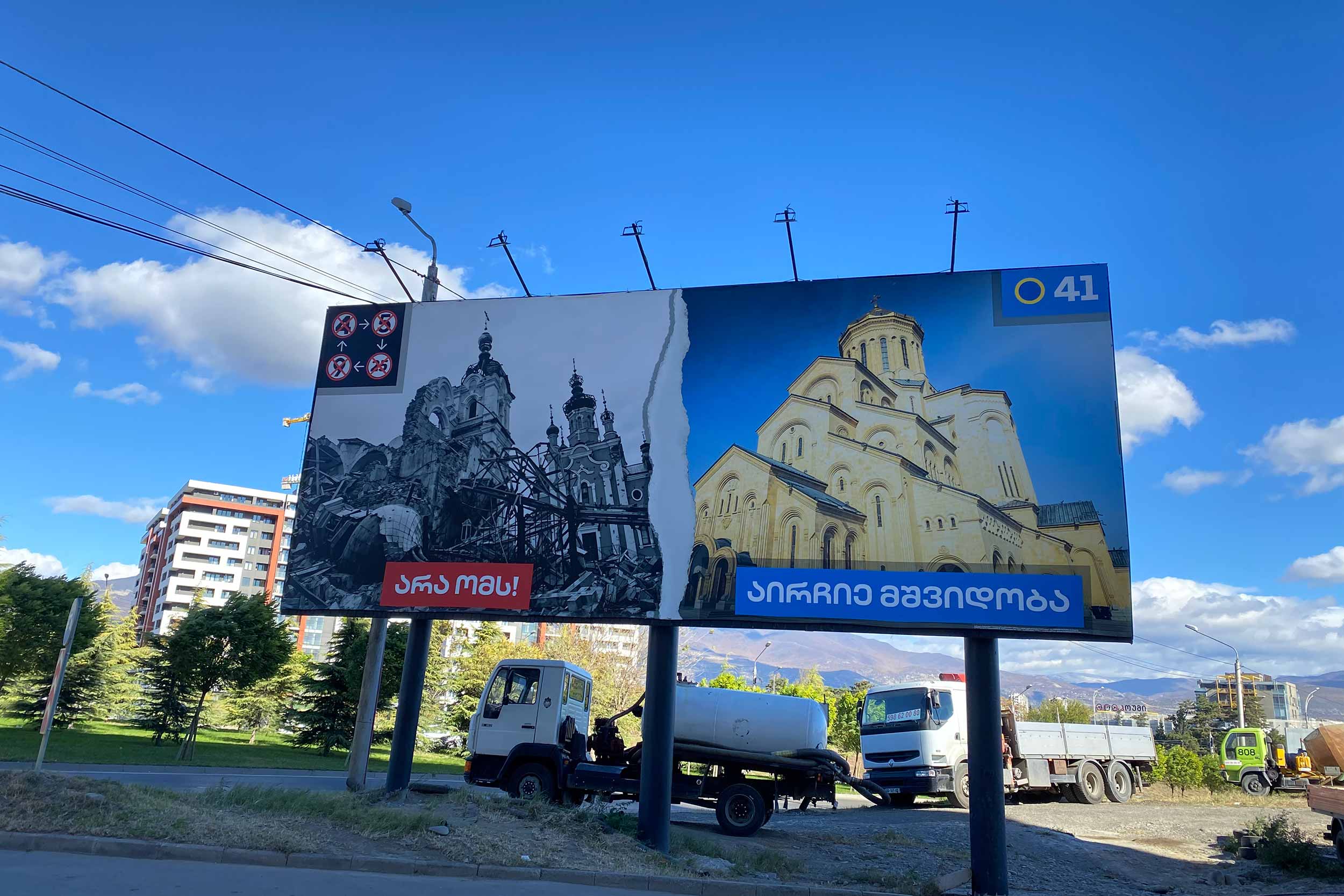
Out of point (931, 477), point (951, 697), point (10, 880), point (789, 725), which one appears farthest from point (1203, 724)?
point (10, 880)

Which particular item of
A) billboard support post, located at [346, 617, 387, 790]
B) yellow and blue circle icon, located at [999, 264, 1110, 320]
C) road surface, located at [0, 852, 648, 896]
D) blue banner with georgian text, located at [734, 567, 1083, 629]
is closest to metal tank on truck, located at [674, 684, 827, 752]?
billboard support post, located at [346, 617, 387, 790]

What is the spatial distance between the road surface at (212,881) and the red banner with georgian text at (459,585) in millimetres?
4119

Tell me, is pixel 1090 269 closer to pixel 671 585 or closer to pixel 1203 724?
pixel 671 585

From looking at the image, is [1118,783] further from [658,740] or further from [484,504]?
[484,504]

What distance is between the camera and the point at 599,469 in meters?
13.0

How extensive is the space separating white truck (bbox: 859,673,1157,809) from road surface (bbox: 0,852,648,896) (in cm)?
1329

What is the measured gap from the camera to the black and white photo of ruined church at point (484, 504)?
41.5 feet

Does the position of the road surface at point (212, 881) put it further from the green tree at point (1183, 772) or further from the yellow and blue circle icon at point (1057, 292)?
the green tree at point (1183, 772)

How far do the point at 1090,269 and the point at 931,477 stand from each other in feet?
12.7

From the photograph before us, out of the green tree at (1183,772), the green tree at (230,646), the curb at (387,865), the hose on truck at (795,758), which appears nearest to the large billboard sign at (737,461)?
the curb at (387,865)

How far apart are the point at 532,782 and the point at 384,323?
9058mm

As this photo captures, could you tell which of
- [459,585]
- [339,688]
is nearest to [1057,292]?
[459,585]

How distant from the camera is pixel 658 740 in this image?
40.8ft

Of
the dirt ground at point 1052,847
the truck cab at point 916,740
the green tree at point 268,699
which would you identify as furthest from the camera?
the green tree at point 268,699
